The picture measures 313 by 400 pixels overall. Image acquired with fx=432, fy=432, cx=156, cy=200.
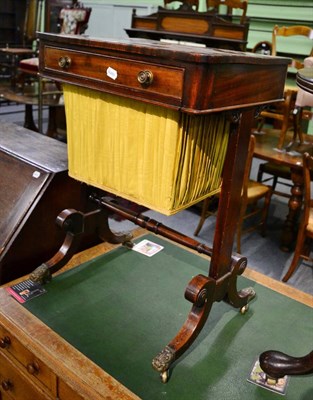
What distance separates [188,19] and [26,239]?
3265 millimetres

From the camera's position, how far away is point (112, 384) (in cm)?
99

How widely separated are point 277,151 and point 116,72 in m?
2.02

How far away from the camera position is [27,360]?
3.74 feet

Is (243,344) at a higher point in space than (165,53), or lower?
lower

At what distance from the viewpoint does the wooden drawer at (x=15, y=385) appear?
1.15m

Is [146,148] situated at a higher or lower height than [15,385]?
higher

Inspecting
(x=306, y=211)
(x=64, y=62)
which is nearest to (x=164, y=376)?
(x=64, y=62)

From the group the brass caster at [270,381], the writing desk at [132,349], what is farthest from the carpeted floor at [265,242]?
the brass caster at [270,381]

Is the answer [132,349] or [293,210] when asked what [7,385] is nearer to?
[132,349]

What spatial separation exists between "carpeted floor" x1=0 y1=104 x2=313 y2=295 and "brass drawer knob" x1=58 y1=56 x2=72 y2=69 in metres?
1.74

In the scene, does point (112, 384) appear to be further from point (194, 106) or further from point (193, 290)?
point (194, 106)

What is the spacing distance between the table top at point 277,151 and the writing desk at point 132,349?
125cm

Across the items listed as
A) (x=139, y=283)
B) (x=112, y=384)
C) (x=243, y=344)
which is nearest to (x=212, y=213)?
(x=139, y=283)

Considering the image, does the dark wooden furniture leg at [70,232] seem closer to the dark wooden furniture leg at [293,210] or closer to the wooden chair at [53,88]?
the dark wooden furniture leg at [293,210]
